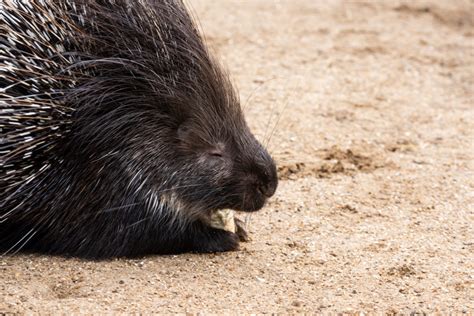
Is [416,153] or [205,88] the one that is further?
[416,153]

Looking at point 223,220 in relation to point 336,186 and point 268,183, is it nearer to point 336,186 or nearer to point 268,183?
point 268,183

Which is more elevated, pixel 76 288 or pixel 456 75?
pixel 76 288

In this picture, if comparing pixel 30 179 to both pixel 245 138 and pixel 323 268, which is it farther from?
pixel 323 268

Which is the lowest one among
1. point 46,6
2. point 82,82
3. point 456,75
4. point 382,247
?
point 456,75

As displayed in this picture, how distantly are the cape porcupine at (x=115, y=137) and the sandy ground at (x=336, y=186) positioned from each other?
0.13 metres

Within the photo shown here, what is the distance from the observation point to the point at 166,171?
136 inches

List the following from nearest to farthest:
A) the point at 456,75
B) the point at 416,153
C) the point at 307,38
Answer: the point at 416,153
the point at 456,75
the point at 307,38

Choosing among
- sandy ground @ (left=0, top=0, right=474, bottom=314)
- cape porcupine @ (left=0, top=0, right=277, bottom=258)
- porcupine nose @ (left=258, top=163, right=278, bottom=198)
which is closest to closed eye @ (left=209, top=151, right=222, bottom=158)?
cape porcupine @ (left=0, top=0, right=277, bottom=258)

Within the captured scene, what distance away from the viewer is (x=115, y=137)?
3391 millimetres

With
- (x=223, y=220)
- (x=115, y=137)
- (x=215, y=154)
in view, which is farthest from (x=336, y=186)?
(x=115, y=137)

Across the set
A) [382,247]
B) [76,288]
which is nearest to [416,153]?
[382,247]

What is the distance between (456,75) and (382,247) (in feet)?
8.91

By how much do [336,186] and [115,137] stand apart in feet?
4.26

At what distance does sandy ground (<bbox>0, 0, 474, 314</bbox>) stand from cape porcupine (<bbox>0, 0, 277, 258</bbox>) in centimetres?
13
